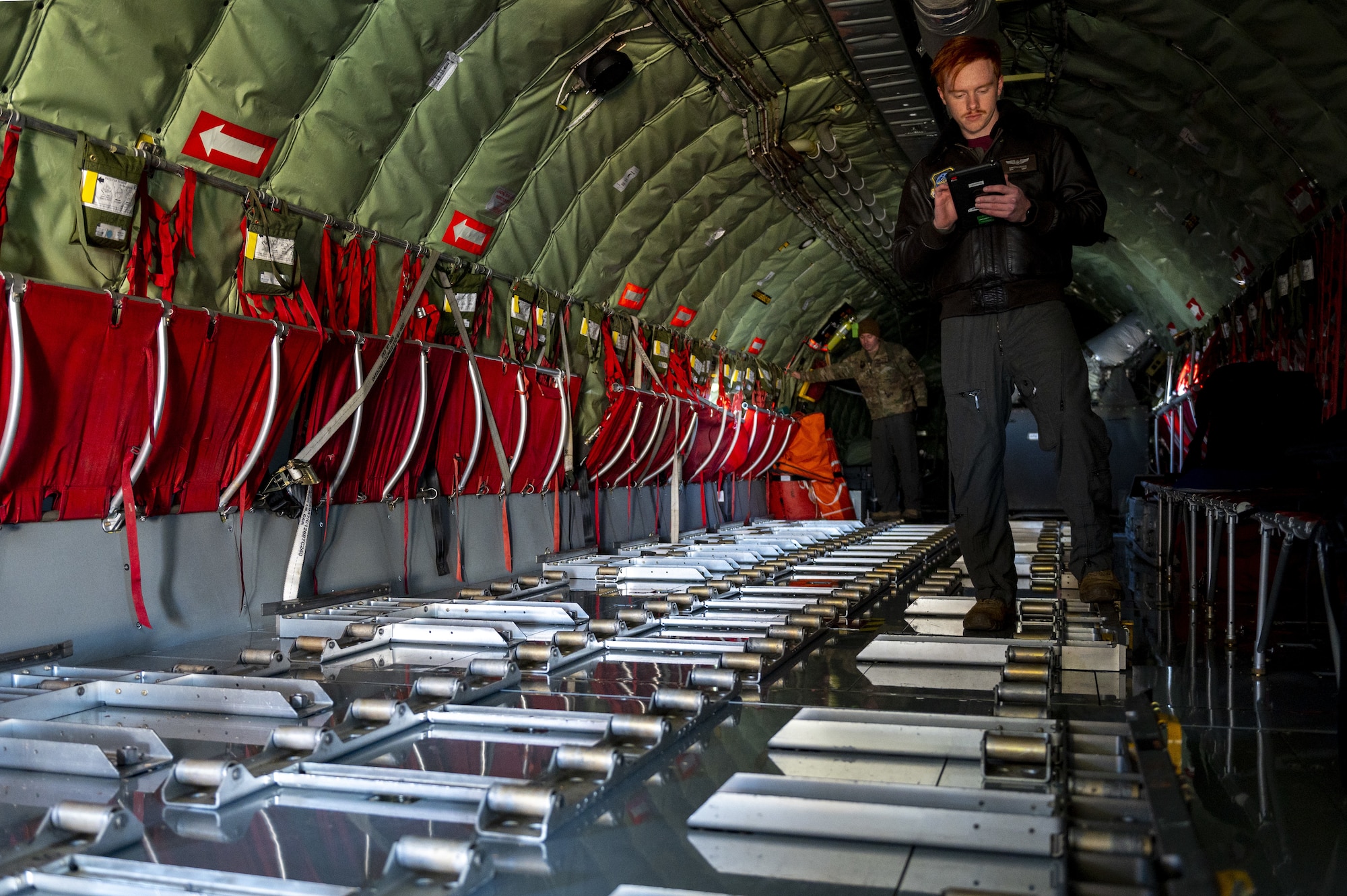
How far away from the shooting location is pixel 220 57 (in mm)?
3975

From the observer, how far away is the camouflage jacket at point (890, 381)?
1071cm

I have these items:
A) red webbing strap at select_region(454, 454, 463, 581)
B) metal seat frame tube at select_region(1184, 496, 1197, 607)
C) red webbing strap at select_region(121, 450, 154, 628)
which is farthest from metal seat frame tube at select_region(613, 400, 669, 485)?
red webbing strap at select_region(121, 450, 154, 628)

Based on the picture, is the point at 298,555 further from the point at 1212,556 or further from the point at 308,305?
the point at 1212,556

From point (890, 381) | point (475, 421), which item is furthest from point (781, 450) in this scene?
point (475, 421)

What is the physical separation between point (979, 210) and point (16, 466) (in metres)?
Result: 3.19

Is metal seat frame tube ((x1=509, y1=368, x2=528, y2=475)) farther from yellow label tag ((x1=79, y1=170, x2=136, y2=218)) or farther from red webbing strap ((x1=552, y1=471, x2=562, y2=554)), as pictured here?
yellow label tag ((x1=79, y1=170, x2=136, y2=218))

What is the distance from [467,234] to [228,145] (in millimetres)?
1908

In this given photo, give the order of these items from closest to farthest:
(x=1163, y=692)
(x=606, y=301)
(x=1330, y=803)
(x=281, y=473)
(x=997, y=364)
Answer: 1. (x=1330, y=803)
2. (x=1163, y=692)
3. (x=997, y=364)
4. (x=281, y=473)
5. (x=606, y=301)

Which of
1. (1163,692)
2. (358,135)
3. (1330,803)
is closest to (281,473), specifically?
(358,135)

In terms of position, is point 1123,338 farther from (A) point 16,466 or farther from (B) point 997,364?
(A) point 16,466

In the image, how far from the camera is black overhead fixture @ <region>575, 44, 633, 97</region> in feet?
19.5

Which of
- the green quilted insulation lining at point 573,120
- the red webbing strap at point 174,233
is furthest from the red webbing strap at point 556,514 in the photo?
the red webbing strap at point 174,233

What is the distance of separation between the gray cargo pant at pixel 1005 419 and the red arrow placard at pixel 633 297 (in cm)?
497

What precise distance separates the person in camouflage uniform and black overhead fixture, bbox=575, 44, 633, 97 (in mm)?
5369
